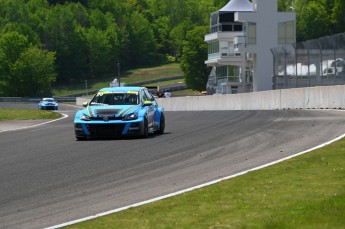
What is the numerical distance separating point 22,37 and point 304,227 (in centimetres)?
16822

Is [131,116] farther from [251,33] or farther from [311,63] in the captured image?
[251,33]

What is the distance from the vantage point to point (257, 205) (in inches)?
444

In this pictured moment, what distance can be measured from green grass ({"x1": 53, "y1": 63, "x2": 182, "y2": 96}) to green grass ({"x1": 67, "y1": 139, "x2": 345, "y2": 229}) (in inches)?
6213

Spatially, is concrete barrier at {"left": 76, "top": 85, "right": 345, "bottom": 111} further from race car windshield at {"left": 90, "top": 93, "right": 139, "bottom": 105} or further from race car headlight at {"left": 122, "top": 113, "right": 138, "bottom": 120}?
race car headlight at {"left": 122, "top": 113, "right": 138, "bottom": 120}

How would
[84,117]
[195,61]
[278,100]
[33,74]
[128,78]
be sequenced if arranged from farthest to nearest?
[128,78], [33,74], [195,61], [278,100], [84,117]

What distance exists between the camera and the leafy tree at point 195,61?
5832 inches

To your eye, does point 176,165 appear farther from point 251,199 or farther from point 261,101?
point 261,101

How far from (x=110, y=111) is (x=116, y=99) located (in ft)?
3.97

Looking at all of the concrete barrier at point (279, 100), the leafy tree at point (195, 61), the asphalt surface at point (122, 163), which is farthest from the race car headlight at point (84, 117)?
the leafy tree at point (195, 61)

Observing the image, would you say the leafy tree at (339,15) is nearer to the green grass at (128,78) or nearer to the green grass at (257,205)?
the green grass at (128,78)

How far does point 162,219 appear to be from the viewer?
1062 cm

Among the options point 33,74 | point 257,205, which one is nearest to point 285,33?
point 33,74

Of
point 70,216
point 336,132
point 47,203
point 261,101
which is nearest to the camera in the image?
point 70,216

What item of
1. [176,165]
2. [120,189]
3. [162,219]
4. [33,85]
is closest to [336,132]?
[176,165]
